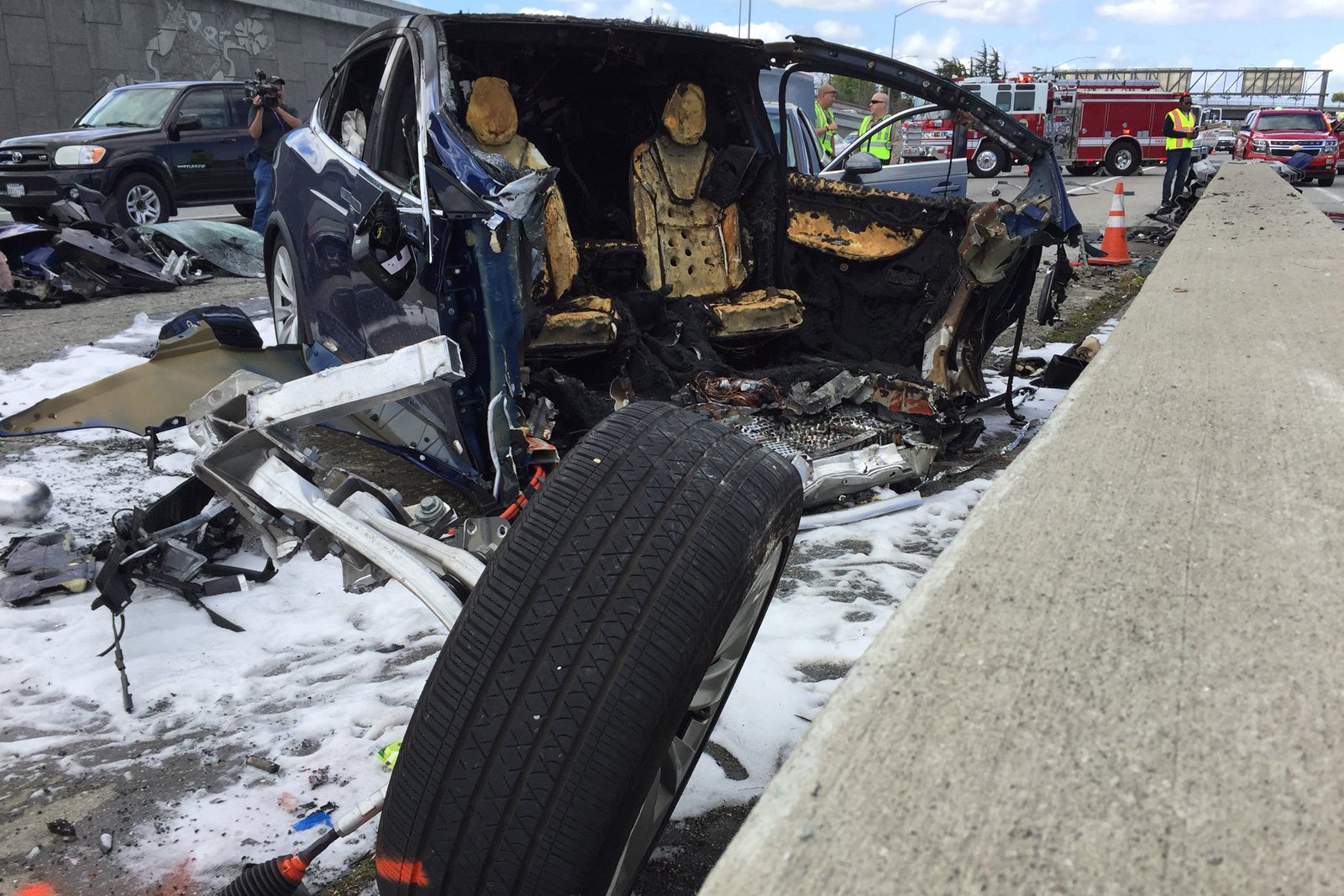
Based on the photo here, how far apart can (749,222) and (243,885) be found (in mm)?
4139

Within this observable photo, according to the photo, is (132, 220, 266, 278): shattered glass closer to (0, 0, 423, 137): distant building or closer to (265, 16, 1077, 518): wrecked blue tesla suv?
(265, 16, 1077, 518): wrecked blue tesla suv

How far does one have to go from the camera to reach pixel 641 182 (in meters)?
4.94

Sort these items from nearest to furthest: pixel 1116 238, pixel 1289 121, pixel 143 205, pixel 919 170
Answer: pixel 919 170 → pixel 1116 238 → pixel 143 205 → pixel 1289 121

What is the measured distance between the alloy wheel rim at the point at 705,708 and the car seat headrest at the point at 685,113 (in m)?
3.50

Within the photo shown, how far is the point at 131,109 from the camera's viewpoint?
38.5 feet

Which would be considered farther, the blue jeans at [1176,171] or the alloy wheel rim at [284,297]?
the blue jeans at [1176,171]

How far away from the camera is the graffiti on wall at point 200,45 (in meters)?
19.9

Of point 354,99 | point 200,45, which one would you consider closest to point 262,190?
point 354,99

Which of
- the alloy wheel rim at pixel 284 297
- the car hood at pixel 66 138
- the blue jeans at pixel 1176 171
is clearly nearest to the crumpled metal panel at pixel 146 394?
the alloy wheel rim at pixel 284 297

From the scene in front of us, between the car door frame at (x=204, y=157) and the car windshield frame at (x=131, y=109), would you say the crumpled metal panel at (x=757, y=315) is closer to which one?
the car door frame at (x=204, y=157)

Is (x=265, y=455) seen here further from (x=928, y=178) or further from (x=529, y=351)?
(x=928, y=178)

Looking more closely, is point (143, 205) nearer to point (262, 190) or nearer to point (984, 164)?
point (262, 190)

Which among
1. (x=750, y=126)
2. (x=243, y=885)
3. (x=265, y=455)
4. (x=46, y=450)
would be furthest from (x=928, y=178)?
(x=243, y=885)

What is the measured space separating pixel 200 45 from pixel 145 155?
37.7 ft
